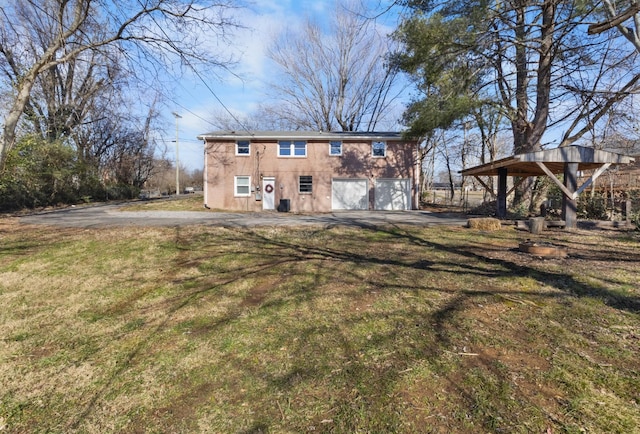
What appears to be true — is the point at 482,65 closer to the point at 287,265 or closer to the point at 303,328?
the point at 287,265

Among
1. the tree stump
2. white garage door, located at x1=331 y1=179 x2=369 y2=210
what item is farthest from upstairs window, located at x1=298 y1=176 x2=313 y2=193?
the tree stump

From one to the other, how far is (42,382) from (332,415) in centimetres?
237

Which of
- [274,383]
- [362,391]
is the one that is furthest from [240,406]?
[362,391]

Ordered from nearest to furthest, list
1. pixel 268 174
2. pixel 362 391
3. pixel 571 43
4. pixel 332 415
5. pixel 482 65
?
pixel 332 415 < pixel 362 391 < pixel 571 43 < pixel 482 65 < pixel 268 174

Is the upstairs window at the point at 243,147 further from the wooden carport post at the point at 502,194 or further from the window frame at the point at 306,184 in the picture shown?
the wooden carport post at the point at 502,194

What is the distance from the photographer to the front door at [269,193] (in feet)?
60.7

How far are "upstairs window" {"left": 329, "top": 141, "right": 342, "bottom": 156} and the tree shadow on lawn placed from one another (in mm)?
13203

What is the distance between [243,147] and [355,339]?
55.8 ft

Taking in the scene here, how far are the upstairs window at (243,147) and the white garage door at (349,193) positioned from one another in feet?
17.3

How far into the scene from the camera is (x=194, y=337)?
127 inches

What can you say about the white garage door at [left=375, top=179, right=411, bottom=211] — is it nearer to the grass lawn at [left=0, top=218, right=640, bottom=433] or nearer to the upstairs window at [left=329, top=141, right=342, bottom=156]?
the upstairs window at [left=329, top=141, right=342, bottom=156]

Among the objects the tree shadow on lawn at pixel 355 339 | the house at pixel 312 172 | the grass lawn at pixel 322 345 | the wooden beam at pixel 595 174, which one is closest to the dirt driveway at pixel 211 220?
the wooden beam at pixel 595 174

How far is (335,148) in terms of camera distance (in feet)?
61.5

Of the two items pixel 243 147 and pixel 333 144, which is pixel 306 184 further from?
pixel 243 147
